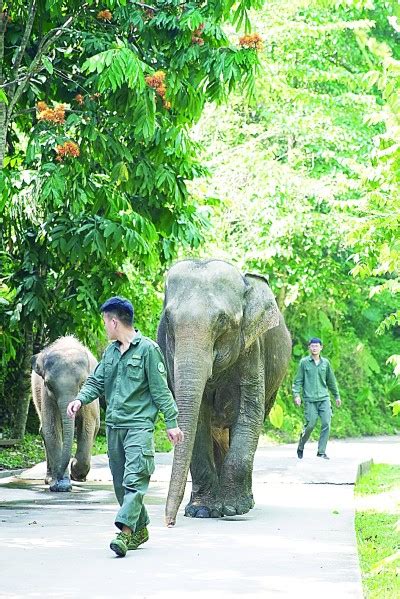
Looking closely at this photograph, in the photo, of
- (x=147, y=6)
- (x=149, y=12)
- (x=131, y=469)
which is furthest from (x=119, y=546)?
(x=149, y=12)

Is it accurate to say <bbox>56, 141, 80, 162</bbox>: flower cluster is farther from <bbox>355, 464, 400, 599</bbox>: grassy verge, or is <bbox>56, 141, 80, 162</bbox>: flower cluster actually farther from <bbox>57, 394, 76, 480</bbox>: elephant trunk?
<bbox>355, 464, 400, 599</bbox>: grassy verge

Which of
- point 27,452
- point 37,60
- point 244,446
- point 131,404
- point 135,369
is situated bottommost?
point 27,452

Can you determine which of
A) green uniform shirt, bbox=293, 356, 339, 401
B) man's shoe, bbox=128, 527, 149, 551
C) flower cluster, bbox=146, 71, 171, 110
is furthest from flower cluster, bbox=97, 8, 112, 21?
green uniform shirt, bbox=293, 356, 339, 401

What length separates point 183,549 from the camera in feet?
31.7

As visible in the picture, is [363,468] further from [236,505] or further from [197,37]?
[197,37]

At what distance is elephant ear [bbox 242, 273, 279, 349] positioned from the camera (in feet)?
41.1

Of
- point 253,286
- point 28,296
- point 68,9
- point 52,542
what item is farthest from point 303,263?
point 52,542

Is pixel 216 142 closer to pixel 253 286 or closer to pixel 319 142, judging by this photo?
pixel 319 142

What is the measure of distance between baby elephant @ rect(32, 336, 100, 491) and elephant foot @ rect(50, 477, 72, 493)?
0.07m

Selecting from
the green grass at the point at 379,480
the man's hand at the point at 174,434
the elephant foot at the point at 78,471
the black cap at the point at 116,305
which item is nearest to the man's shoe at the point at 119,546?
the man's hand at the point at 174,434

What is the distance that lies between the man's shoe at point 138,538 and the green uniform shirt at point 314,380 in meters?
11.4

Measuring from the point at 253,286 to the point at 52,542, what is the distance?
377 centimetres

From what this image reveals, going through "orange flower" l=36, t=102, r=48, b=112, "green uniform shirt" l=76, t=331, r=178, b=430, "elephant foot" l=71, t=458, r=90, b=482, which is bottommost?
"elephant foot" l=71, t=458, r=90, b=482

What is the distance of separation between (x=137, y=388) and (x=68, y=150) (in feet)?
18.8
